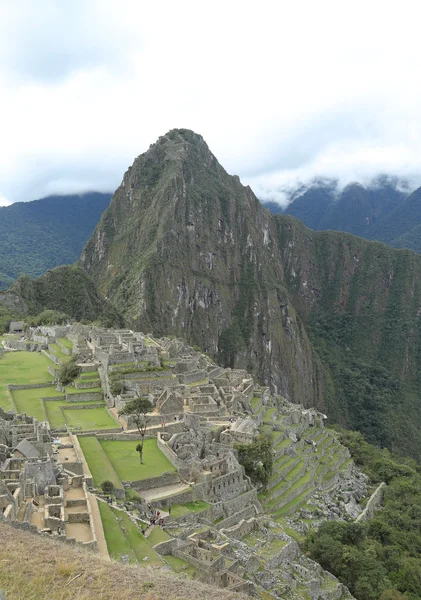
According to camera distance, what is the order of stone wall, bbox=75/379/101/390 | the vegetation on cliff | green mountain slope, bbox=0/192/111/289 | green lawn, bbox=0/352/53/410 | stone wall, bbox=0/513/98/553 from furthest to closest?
green mountain slope, bbox=0/192/111/289
green lawn, bbox=0/352/53/410
stone wall, bbox=75/379/101/390
the vegetation on cliff
stone wall, bbox=0/513/98/553

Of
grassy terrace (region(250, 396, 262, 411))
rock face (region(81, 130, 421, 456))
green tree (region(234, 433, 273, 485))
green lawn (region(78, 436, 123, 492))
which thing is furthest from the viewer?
rock face (region(81, 130, 421, 456))

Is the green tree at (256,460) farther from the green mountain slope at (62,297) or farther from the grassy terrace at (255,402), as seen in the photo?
the green mountain slope at (62,297)

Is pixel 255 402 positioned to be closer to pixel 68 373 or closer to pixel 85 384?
pixel 85 384

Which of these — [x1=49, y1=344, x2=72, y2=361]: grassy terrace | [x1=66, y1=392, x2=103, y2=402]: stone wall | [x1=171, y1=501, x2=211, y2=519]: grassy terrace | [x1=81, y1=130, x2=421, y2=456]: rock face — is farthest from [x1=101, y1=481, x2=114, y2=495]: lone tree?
[x1=81, y1=130, x2=421, y2=456]: rock face

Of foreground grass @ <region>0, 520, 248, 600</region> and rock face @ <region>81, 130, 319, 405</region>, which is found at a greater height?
rock face @ <region>81, 130, 319, 405</region>

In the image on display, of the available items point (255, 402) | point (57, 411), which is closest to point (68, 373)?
point (57, 411)

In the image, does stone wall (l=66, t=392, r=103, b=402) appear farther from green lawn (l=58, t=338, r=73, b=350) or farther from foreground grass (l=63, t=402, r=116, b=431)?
green lawn (l=58, t=338, r=73, b=350)
